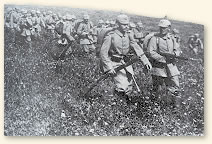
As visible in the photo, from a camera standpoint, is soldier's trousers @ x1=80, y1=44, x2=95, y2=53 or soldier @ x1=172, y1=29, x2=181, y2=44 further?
soldier @ x1=172, y1=29, x2=181, y2=44

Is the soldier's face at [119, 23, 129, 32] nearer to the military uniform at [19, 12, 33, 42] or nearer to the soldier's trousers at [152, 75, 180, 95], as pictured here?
the soldier's trousers at [152, 75, 180, 95]

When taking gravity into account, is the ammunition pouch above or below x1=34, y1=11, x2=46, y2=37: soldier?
below

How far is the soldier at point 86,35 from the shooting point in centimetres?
622

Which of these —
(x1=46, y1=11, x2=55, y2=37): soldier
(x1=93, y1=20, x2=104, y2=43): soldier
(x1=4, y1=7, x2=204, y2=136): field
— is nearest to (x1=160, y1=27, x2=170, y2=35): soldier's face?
(x1=4, y1=7, x2=204, y2=136): field

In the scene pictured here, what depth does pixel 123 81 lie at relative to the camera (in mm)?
6387

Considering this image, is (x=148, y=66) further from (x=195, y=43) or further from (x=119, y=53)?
(x=195, y=43)

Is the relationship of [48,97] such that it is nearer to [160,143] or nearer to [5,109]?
[5,109]

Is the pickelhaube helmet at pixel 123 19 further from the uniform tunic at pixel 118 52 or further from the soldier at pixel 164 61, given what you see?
the soldier at pixel 164 61

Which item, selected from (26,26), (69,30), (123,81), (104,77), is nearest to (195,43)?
(123,81)

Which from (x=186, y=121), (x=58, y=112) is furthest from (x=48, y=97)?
(x=186, y=121)

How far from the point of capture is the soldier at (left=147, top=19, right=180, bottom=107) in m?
6.61

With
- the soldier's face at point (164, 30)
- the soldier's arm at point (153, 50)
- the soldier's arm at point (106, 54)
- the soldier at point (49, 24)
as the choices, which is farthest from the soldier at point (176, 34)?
the soldier at point (49, 24)

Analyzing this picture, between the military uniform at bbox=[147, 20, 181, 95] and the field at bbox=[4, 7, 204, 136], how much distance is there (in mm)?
136

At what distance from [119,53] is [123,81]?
44 cm
